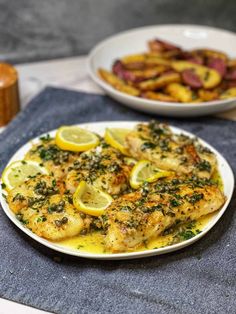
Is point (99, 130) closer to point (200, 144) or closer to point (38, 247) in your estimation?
point (200, 144)

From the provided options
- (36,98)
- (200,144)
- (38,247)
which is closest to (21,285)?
(38,247)

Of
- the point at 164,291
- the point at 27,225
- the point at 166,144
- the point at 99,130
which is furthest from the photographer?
the point at 99,130

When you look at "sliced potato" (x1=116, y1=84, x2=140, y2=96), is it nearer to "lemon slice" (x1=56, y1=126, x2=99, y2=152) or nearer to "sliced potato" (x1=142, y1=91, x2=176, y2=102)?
"sliced potato" (x1=142, y1=91, x2=176, y2=102)

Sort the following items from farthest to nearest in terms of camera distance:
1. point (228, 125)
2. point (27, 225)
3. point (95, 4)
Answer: point (95, 4), point (228, 125), point (27, 225)

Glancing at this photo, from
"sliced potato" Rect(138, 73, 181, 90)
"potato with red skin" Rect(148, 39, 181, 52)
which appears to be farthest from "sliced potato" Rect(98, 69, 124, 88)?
"potato with red skin" Rect(148, 39, 181, 52)

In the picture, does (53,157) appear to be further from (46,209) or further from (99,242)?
(99,242)

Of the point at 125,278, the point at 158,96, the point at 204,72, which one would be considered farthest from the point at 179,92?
the point at 125,278

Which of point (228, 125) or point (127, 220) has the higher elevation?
point (127, 220)
